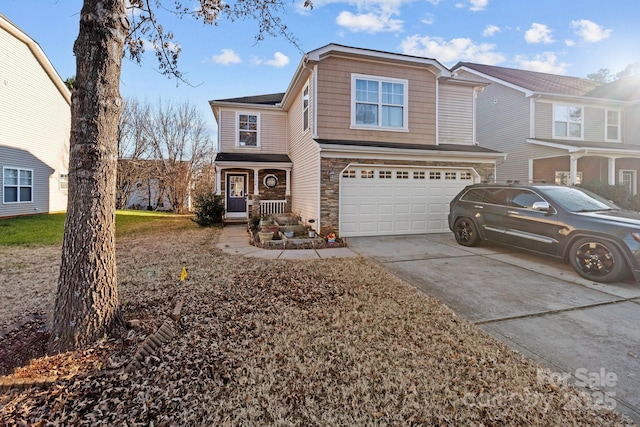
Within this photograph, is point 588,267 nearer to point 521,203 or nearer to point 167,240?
point 521,203

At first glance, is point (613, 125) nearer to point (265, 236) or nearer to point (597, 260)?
point (597, 260)

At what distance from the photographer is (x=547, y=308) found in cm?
399

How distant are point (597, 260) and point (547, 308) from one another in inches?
84.8

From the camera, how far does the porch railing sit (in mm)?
12733

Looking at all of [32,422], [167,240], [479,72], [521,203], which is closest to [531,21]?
[479,72]

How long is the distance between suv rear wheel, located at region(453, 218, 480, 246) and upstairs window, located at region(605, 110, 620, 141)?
1433 centimetres

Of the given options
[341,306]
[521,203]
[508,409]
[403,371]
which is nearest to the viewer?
[508,409]

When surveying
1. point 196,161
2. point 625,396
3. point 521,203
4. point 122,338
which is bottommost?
point 625,396

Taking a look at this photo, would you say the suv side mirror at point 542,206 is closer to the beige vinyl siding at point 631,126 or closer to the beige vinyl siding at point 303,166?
the beige vinyl siding at point 303,166

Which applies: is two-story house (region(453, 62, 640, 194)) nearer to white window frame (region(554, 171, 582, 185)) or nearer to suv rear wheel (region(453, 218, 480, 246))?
white window frame (region(554, 171, 582, 185))

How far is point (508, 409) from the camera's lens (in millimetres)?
2133

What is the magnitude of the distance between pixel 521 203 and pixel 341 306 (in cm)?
510

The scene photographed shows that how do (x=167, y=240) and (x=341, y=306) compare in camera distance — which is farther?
(x=167, y=240)

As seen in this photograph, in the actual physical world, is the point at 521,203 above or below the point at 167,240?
above
